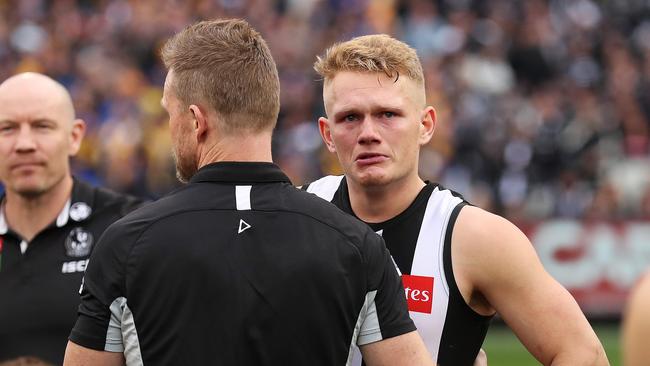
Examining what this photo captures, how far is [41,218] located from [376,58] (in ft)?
6.35

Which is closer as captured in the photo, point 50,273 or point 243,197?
point 243,197

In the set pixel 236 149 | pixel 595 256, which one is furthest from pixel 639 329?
pixel 595 256

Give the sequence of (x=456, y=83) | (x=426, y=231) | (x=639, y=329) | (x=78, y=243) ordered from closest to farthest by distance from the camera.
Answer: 1. (x=639, y=329)
2. (x=426, y=231)
3. (x=78, y=243)
4. (x=456, y=83)

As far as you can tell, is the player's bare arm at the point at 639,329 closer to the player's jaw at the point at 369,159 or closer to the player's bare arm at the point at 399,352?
the player's bare arm at the point at 399,352

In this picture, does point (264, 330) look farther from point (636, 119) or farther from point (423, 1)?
point (423, 1)

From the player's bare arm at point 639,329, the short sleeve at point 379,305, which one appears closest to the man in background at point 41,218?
the short sleeve at point 379,305

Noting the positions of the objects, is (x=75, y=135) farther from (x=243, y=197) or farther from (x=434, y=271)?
(x=243, y=197)

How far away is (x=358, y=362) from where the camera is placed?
415 cm

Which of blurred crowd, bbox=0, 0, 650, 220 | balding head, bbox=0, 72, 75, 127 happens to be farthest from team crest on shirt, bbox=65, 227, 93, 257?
→ blurred crowd, bbox=0, 0, 650, 220

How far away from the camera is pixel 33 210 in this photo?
550 cm

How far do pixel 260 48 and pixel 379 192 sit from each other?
1.23 m

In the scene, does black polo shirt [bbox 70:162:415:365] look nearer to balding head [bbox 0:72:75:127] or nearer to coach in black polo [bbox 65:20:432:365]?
coach in black polo [bbox 65:20:432:365]

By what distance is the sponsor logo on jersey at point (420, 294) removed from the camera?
4301 millimetres

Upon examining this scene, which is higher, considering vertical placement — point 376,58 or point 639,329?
point 376,58
